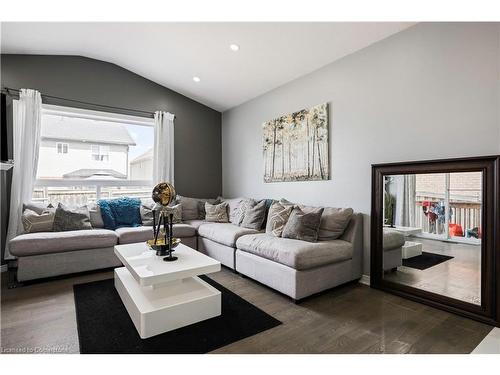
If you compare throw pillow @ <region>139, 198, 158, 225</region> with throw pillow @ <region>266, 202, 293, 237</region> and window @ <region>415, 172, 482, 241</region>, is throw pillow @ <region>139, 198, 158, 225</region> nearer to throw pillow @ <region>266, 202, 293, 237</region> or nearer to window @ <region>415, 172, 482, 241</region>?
throw pillow @ <region>266, 202, 293, 237</region>

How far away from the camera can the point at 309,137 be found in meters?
3.55

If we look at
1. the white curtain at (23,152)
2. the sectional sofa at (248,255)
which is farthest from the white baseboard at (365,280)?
the white curtain at (23,152)

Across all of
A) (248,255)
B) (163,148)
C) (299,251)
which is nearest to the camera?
(299,251)

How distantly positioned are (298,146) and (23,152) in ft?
11.9

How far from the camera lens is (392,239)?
2.71 metres

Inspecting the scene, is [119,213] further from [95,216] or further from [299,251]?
[299,251]

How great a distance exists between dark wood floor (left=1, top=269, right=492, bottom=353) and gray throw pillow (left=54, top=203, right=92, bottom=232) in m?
0.79

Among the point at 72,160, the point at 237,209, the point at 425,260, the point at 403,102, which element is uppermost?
the point at 403,102

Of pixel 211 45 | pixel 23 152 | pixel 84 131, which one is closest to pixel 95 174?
pixel 84 131

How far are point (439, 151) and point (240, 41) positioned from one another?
240 cm

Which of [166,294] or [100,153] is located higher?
[100,153]

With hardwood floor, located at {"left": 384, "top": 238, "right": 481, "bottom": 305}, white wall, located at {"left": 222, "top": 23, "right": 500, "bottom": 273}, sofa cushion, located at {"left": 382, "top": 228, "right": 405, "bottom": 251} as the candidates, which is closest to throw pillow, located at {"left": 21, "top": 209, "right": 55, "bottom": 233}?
white wall, located at {"left": 222, "top": 23, "right": 500, "bottom": 273}
